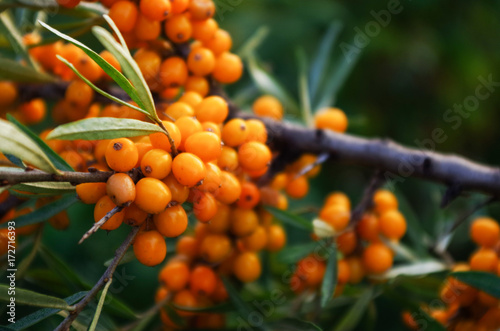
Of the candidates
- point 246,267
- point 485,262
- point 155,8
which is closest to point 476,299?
point 485,262

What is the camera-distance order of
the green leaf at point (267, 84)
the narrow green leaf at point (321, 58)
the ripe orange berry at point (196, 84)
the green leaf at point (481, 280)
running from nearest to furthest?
the green leaf at point (481, 280) < the ripe orange berry at point (196, 84) < the green leaf at point (267, 84) < the narrow green leaf at point (321, 58)

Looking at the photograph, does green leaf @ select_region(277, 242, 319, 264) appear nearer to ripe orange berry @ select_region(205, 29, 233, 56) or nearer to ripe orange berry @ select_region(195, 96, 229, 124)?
ripe orange berry @ select_region(195, 96, 229, 124)

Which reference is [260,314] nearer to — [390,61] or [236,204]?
[236,204]

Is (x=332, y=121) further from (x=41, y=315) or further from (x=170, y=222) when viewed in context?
(x=41, y=315)

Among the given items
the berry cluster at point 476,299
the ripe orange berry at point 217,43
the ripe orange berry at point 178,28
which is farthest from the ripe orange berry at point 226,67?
the berry cluster at point 476,299

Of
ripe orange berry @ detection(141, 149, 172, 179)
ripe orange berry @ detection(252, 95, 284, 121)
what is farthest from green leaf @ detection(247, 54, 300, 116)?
ripe orange berry @ detection(141, 149, 172, 179)

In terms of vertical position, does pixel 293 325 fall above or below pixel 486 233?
below

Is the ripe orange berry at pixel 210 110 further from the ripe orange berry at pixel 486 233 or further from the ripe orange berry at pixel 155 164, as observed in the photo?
the ripe orange berry at pixel 486 233
